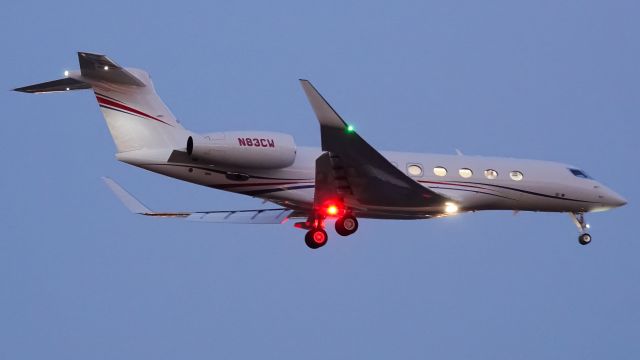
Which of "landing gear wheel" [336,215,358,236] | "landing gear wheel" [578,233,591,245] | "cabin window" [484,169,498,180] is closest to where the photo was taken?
"landing gear wheel" [336,215,358,236]

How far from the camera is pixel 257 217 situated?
23.2 metres

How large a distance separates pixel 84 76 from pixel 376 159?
606 cm

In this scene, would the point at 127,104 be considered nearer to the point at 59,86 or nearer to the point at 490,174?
the point at 59,86

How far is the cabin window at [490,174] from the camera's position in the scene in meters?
22.2

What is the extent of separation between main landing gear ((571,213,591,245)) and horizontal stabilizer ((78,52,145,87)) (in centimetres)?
1124

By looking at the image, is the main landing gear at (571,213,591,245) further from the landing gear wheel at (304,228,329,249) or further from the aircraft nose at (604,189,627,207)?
the landing gear wheel at (304,228,329,249)

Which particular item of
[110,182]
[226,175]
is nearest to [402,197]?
[226,175]

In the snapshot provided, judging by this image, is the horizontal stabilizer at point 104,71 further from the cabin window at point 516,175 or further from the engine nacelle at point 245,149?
the cabin window at point 516,175

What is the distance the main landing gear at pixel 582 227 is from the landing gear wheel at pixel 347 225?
20.0 feet

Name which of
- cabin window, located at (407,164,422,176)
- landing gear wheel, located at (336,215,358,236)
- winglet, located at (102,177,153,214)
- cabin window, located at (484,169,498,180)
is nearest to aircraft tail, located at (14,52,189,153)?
winglet, located at (102,177,153,214)

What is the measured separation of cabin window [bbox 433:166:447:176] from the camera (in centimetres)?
2167

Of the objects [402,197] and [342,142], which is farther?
[402,197]

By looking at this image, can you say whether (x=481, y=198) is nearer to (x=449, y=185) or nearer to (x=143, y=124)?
(x=449, y=185)

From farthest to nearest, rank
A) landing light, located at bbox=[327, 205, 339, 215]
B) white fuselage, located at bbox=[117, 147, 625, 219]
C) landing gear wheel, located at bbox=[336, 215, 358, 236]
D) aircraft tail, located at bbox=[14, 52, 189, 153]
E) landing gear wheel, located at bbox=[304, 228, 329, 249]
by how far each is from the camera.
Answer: landing gear wheel, located at bbox=[304, 228, 329, 249], landing gear wheel, located at bbox=[336, 215, 358, 236], landing light, located at bbox=[327, 205, 339, 215], white fuselage, located at bbox=[117, 147, 625, 219], aircraft tail, located at bbox=[14, 52, 189, 153]
